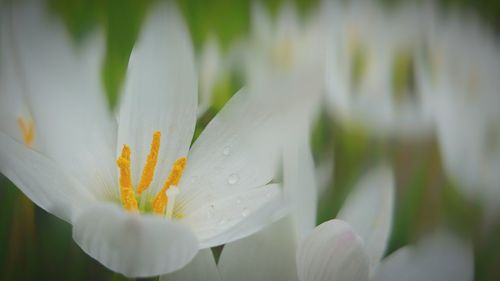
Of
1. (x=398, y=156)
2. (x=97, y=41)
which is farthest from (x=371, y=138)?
(x=97, y=41)

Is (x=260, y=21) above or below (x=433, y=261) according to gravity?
above

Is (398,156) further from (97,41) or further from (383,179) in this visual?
(97,41)

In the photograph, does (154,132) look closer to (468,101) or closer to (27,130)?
→ (27,130)

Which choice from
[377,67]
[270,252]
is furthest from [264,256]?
[377,67]

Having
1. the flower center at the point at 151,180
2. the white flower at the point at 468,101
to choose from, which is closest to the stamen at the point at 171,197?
the flower center at the point at 151,180

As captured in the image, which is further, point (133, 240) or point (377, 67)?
point (377, 67)
